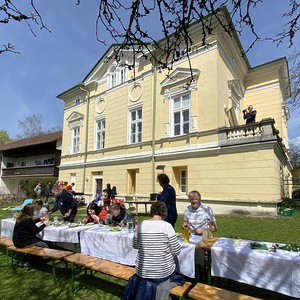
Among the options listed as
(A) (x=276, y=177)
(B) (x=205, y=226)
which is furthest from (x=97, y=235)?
(A) (x=276, y=177)

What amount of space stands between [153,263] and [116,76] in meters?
16.2

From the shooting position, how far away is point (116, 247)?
4.01 metres

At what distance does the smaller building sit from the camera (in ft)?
83.0

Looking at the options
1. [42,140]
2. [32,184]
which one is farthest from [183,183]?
[42,140]

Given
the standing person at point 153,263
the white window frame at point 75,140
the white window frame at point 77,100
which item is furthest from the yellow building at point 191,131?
the standing person at point 153,263

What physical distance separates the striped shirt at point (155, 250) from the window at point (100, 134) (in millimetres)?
15136

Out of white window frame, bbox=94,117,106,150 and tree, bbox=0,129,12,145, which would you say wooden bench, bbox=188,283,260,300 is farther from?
tree, bbox=0,129,12,145

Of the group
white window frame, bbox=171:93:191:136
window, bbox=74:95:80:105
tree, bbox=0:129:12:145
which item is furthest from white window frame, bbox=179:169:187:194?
tree, bbox=0:129:12:145

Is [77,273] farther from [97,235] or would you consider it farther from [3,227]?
[3,227]

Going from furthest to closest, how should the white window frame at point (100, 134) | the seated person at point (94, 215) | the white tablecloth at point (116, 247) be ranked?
the white window frame at point (100, 134) < the seated person at point (94, 215) < the white tablecloth at point (116, 247)

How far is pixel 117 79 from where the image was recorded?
1695 cm

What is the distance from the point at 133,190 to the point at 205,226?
37.1 ft

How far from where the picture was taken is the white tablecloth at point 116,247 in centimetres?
331

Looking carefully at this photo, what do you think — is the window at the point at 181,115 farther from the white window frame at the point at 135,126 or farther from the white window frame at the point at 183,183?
the white window frame at the point at 135,126
